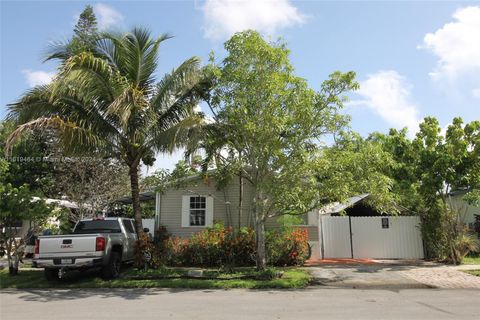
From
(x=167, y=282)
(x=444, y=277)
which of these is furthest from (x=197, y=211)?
(x=444, y=277)

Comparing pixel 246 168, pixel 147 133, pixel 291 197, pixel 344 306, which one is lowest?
pixel 344 306

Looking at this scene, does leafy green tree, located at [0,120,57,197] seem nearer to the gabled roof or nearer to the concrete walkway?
the gabled roof

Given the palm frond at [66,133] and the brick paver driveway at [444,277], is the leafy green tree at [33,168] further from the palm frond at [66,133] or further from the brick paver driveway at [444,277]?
the brick paver driveway at [444,277]

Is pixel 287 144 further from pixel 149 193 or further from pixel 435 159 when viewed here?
pixel 149 193

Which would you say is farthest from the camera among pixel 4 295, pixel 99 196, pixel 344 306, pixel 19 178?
pixel 19 178

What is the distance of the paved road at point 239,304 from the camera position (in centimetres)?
800

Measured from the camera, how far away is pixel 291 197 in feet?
39.5

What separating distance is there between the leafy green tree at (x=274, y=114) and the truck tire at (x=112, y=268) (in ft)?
14.1

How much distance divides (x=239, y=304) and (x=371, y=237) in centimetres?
1064

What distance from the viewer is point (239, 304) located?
9133 millimetres

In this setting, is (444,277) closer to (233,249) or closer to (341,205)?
(233,249)

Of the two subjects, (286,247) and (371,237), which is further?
(371,237)

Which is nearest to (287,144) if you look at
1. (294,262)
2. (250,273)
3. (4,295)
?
(250,273)

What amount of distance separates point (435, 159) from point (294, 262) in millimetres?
6437
